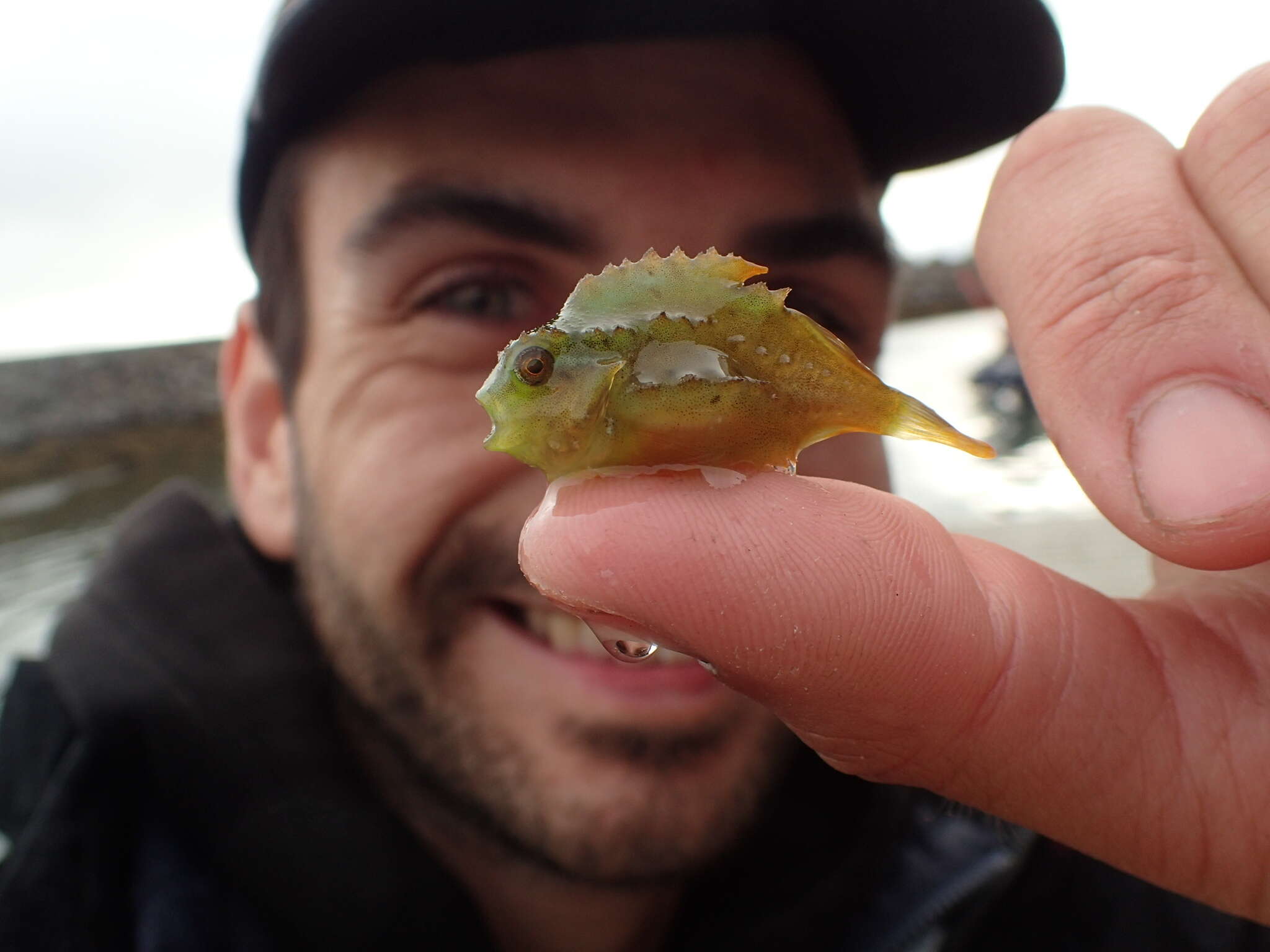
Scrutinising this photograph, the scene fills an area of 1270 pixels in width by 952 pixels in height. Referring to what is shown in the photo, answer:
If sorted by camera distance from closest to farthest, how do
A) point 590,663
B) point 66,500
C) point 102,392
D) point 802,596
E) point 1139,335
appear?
point 802,596 → point 1139,335 → point 590,663 → point 66,500 → point 102,392

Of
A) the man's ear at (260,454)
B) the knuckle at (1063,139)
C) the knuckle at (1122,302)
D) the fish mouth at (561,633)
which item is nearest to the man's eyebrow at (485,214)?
the man's ear at (260,454)

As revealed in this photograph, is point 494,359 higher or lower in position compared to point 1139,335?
lower

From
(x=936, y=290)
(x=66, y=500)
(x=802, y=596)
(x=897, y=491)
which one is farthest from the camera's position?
(x=936, y=290)

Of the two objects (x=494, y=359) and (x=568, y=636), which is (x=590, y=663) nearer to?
(x=568, y=636)

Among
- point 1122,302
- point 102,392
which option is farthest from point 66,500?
point 1122,302

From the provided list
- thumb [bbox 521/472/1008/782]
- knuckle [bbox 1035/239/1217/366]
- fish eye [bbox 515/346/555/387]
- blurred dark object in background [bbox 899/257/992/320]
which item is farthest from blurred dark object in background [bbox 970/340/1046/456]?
blurred dark object in background [bbox 899/257/992/320]

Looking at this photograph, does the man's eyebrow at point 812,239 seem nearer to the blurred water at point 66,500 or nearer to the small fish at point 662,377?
the small fish at point 662,377

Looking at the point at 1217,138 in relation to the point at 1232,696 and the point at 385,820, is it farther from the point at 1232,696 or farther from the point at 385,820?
the point at 385,820

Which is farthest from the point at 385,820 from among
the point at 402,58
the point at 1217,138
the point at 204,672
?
the point at 1217,138
